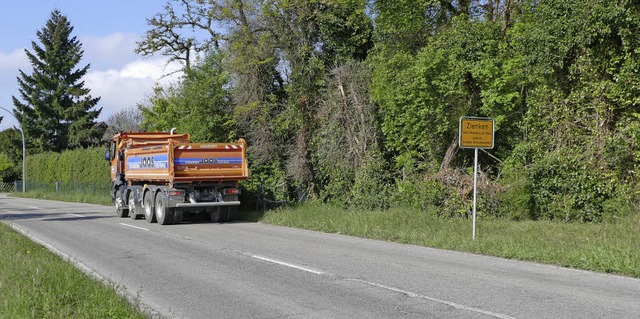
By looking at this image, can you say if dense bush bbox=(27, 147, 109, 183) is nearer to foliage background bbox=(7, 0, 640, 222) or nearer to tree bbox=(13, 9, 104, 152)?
Result: tree bbox=(13, 9, 104, 152)

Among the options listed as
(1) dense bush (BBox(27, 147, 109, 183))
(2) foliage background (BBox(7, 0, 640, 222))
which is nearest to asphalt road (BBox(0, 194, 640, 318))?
(2) foliage background (BBox(7, 0, 640, 222))

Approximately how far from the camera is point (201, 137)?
2819 centimetres

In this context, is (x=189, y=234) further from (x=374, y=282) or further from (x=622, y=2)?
(x=622, y=2)

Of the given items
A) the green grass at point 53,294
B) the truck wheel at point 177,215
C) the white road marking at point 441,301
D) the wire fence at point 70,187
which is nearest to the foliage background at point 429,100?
the truck wheel at point 177,215

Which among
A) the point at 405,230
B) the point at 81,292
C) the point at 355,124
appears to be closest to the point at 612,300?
the point at 81,292

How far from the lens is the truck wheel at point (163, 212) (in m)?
20.4

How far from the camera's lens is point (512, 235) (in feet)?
44.7

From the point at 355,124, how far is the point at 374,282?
1361cm

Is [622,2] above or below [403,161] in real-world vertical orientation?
above

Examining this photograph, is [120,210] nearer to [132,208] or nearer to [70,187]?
[132,208]

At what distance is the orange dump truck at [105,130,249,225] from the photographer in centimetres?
2022

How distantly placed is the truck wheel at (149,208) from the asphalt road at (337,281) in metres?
6.24

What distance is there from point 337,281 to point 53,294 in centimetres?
407

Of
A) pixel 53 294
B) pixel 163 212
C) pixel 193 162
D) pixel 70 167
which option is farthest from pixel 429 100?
pixel 70 167
